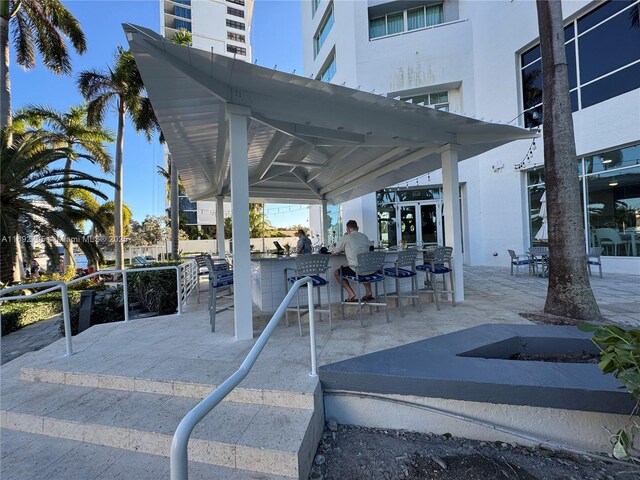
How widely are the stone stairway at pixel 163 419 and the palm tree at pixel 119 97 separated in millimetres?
11535

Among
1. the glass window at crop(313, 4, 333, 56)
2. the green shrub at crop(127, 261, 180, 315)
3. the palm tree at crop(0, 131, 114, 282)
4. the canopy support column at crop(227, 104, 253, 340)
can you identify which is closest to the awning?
the canopy support column at crop(227, 104, 253, 340)

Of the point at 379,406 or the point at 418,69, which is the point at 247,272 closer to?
the point at 379,406

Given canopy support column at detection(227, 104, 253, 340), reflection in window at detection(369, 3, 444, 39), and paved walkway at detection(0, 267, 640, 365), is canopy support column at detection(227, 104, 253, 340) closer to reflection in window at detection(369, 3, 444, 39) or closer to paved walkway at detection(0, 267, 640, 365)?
paved walkway at detection(0, 267, 640, 365)

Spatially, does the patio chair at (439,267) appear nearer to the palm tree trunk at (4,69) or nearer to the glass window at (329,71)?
the glass window at (329,71)

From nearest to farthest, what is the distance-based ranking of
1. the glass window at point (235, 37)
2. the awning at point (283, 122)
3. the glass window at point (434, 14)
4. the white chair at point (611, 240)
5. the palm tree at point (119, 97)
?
the awning at point (283, 122), the white chair at point (611, 240), the palm tree at point (119, 97), the glass window at point (434, 14), the glass window at point (235, 37)

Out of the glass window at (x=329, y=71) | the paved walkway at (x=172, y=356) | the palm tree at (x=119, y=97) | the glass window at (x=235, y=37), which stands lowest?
the paved walkway at (x=172, y=356)

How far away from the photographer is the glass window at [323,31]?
14.8m

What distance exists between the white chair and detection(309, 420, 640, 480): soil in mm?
8760

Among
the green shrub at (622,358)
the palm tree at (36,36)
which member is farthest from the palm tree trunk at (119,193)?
the green shrub at (622,358)

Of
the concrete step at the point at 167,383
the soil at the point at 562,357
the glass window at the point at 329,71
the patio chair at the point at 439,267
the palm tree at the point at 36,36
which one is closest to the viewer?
the concrete step at the point at 167,383

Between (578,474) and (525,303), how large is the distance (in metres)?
3.66

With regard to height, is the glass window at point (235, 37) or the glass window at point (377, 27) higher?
the glass window at point (235, 37)

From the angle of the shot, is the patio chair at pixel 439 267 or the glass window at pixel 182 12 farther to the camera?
the glass window at pixel 182 12

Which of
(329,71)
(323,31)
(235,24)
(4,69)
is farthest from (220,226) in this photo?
(235,24)
